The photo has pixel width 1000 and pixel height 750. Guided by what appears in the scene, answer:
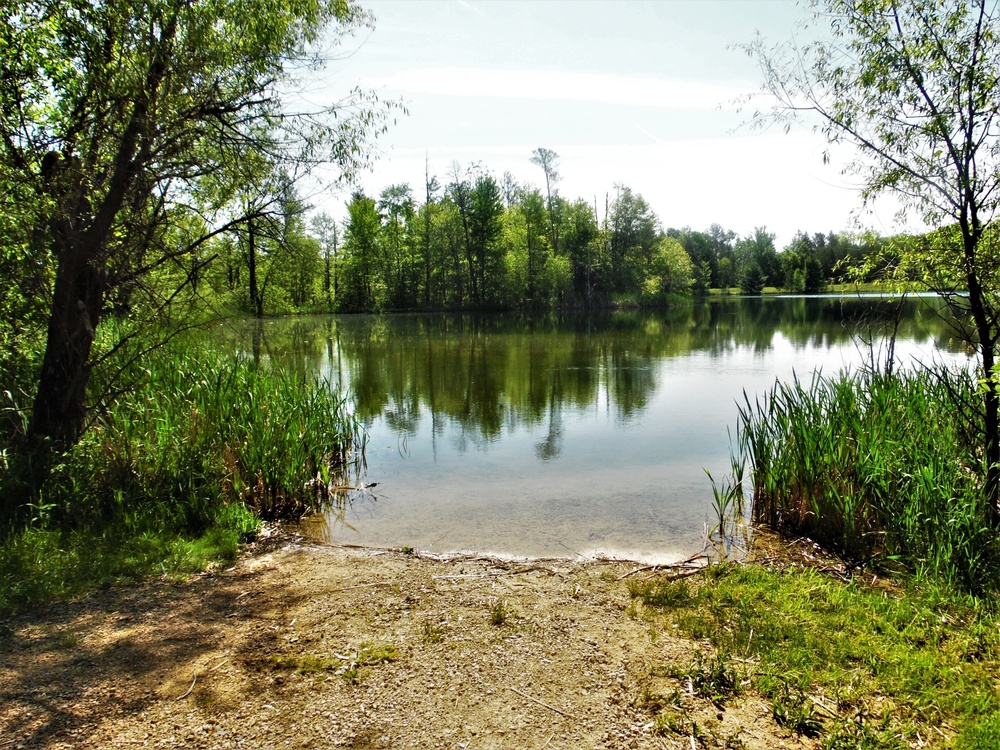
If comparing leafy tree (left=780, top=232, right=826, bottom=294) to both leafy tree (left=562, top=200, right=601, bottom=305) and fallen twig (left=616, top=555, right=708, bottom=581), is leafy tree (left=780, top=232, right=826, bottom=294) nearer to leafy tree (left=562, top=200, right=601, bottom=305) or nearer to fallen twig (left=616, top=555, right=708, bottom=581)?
leafy tree (left=562, top=200, right=601, bottom=305)

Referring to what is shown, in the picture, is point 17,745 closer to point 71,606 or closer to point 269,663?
point 269,663

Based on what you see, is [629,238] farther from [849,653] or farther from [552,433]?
[849,653]

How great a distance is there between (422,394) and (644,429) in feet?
22.4

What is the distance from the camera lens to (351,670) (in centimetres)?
386

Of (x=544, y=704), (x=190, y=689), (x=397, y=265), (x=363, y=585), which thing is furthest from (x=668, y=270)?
(x=190, y=689)

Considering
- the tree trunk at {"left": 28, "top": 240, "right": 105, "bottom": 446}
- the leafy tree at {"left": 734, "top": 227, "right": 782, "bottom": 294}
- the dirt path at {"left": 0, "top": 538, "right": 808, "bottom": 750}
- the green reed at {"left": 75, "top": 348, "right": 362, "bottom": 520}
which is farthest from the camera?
the leafy tree at {"left": 734, "top": 227, "right": 782, "bottom": 294}

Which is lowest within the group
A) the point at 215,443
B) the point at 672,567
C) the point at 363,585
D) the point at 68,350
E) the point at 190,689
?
the point at 672,567

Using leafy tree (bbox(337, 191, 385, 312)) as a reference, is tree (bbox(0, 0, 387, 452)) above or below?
below

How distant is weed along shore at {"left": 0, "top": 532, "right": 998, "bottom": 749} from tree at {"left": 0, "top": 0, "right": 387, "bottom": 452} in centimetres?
316

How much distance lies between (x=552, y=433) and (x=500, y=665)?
896cm

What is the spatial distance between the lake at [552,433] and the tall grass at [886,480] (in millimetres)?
833

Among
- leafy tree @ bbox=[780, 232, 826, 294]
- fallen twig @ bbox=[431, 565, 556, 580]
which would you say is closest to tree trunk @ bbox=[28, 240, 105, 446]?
fallen twig @ bbox=[431, 565, 556, 580]

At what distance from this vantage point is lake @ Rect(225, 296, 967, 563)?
24.7 ft

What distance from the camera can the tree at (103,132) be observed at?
20.3 feet
